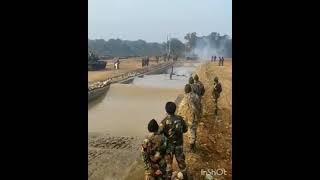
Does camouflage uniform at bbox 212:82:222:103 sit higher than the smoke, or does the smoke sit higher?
the smoke

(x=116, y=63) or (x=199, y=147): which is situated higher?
(x=116, y=63)

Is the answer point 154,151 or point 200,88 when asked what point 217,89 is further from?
point 154,151

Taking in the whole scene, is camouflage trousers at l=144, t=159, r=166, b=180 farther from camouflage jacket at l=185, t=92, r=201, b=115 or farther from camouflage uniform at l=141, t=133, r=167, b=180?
camouflage jacket at l=185, t=92, r=201, b=115

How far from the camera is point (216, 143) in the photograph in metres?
A: 2.34

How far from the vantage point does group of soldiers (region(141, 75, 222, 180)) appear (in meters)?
2.35

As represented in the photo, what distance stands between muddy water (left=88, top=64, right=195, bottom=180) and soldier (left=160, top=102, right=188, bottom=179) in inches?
1.6

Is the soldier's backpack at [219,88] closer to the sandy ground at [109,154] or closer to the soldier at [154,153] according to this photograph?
the soldier at [154,153]

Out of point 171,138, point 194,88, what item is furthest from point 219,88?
point 171,138

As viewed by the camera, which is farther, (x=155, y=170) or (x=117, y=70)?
(x=117, y=70)

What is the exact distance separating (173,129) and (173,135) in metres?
0.03

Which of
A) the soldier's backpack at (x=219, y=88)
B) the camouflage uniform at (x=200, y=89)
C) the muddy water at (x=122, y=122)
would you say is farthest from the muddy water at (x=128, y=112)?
the soldier's backpack at (x=219, y=88)

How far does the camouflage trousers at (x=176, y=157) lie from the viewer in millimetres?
2344

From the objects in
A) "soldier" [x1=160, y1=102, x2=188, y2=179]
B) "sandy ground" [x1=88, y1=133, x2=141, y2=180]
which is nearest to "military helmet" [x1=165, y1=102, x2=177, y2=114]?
"soldier" [x1=160, y1=102, x2=188, y2=179]
